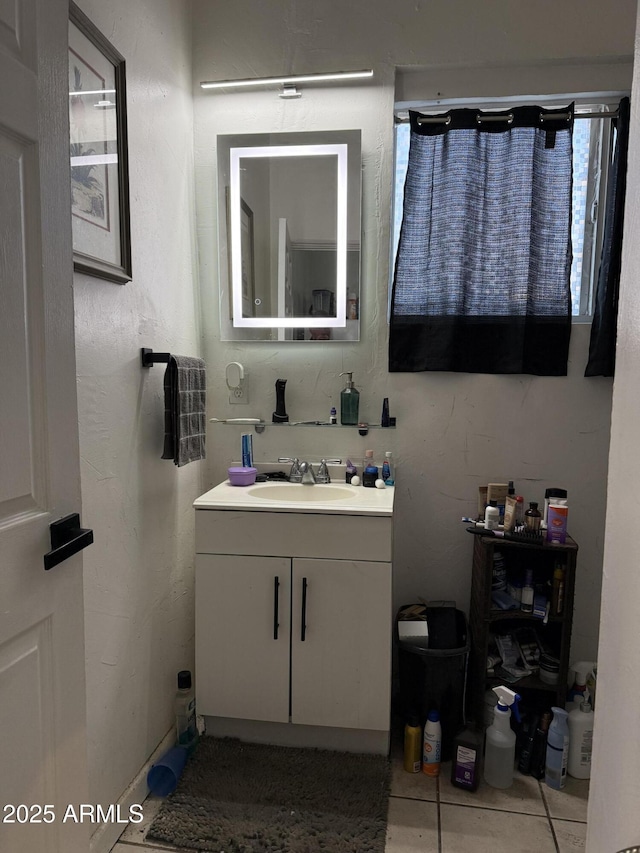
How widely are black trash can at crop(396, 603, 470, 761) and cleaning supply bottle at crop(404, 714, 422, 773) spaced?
0.18 feet

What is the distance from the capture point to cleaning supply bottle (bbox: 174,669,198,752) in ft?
6.09

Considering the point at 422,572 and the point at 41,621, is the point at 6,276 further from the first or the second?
the point at 422,572

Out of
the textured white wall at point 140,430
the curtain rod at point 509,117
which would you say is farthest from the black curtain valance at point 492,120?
the textured white wall at point 140,430

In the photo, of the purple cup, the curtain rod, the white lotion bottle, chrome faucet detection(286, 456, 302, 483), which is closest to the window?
the curtain rod

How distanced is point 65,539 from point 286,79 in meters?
1.85

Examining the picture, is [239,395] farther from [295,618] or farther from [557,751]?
[557,751]

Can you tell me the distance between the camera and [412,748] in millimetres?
1808

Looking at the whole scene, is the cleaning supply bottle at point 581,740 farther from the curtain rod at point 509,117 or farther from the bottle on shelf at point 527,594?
the curtain rod at point 509,117

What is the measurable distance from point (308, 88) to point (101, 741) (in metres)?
2.25

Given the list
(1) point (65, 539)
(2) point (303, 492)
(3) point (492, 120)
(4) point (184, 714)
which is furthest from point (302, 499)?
(3) point (492, 120)

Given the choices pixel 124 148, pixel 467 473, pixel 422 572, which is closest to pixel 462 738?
pixel 422 572

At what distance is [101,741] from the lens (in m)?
1.46

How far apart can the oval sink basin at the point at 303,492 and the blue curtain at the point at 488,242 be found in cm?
56

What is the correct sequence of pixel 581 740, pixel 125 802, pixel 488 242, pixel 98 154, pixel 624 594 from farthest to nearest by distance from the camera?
pixel 488 242 < pixel 581 740 < pixel 125 802 < pixel 98 154 < pixel 624 594
